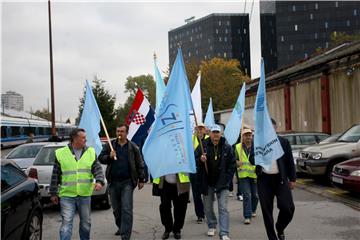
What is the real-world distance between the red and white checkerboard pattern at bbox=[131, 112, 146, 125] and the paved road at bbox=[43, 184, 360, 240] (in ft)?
6.48

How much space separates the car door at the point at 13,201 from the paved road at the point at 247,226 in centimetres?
165

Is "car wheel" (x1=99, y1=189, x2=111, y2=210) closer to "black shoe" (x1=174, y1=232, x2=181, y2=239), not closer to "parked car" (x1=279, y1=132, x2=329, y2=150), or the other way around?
"black shoe" (x1=174, y1=232, x2=181, y2=239)

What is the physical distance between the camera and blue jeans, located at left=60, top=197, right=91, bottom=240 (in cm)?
621

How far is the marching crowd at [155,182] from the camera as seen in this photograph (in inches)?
251

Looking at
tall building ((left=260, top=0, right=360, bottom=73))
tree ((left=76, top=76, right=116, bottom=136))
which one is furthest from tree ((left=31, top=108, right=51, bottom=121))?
tree ((left=76, top=76, right=116, bottom=136))

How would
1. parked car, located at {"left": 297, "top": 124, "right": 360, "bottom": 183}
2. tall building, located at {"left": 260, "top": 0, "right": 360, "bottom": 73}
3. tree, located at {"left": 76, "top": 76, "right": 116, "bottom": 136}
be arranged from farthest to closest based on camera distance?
tall building, located at {"left": 260, "top": 0, "right": 360, "bottom": 73} → tree, located at {"left": 76, "top": 76, "right": 116, "bottom": 136} → parked car, located at {"left": 297, "top": 124, "right": 360, "bottom": 183}

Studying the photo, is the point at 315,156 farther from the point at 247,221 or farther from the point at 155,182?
the point at 155,182

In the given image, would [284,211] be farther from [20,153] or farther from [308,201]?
[20,153]

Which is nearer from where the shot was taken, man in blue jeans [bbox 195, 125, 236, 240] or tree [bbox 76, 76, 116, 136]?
man in blue jeans [bbox 195, 125, 236, 240]

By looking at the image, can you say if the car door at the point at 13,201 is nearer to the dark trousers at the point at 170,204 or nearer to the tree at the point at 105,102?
the dark trousers at the point at 170,204

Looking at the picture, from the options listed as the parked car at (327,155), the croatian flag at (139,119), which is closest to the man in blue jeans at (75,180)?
the croatian flag at (139,119)

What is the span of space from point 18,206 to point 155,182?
2.31m

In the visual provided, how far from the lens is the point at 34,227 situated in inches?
261

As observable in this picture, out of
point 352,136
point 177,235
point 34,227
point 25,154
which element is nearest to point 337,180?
point 352,136
